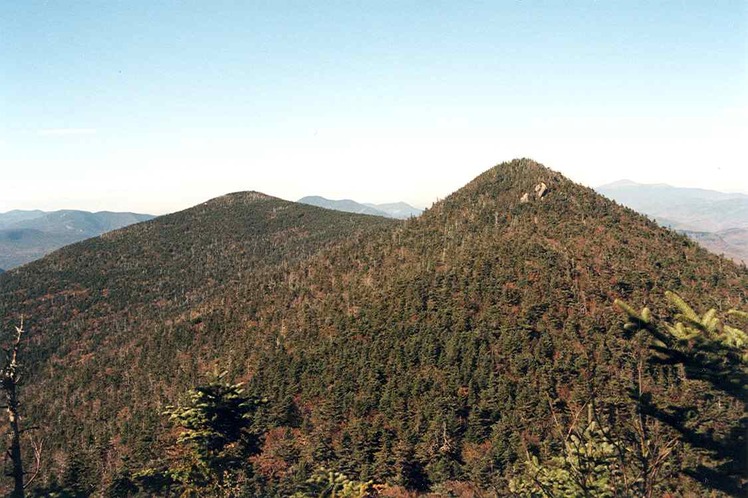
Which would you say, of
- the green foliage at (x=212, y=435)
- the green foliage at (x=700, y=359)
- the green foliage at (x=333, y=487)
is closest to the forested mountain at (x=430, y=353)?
the green foliage at (x=212, y=435)

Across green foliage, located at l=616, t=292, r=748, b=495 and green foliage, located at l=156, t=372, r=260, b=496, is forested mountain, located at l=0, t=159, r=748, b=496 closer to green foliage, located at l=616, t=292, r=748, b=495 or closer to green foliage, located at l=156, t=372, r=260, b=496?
green foliage, located at l=156, t=372, r=260, b=496

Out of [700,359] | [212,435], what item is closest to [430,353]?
[212,435]

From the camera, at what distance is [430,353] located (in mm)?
84750

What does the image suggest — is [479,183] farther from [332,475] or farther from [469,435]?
[332,475]

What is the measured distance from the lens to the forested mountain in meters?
65.4

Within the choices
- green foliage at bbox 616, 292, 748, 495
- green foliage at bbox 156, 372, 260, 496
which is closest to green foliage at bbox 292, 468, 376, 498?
green foliage at bbox 156, 372, 260, 496

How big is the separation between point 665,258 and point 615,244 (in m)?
11.0

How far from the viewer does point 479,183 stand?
539 feet

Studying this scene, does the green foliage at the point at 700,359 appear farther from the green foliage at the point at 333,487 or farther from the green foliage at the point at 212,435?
the green foliage at the point at 212,435

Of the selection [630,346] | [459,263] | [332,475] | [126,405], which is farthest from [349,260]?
[332,475]

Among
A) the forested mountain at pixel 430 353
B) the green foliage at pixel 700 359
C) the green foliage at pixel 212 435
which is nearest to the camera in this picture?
the green foliage at pixel 700 359

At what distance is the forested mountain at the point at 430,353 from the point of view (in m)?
65.4

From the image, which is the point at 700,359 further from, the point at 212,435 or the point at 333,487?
the point at 212,435

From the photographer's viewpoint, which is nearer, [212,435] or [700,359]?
[700,359]
